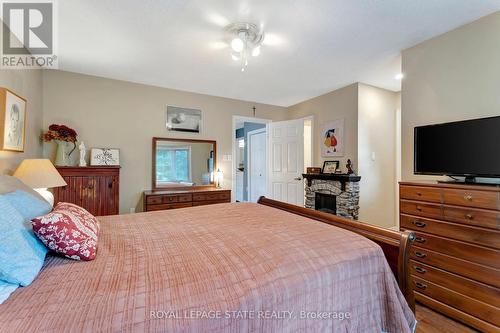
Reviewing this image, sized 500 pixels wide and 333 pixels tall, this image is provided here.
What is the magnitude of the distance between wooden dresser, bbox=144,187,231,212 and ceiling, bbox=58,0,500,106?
1.78m

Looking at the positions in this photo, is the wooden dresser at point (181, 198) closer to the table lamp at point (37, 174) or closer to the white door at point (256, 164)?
the table lamp at point (37, 174)

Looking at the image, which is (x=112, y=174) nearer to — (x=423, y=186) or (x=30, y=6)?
(x=30, y=6)

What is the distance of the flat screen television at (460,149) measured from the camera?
1744 mm

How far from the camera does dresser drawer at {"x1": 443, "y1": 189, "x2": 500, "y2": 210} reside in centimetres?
157

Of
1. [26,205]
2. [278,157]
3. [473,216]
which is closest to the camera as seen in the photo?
[26,205]

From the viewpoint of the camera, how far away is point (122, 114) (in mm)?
3508

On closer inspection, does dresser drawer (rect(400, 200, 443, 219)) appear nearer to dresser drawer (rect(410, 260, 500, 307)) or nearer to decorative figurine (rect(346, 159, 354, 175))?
dresser drawer (rect(410, 260, 500, 307))

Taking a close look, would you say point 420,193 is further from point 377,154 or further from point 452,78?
point 377,154

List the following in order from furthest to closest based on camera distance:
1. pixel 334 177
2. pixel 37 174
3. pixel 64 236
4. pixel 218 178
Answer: pixel 218 178
pixel 334 177
pixel 37 174
pixel 64 236

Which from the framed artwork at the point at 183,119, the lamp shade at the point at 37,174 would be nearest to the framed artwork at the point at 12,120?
the lamp shade at the point at 37,174

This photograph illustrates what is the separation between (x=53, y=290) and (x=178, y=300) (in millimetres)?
454

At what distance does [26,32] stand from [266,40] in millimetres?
2392

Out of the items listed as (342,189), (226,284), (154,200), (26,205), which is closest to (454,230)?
(342,189)

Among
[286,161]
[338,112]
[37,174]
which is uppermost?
[338,112]
